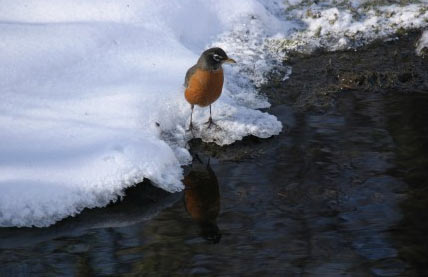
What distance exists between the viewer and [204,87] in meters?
5.86

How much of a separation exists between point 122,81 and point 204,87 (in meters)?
1.04

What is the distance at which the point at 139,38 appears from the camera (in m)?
7.29

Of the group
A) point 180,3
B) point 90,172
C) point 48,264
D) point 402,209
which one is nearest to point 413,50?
point 180,3

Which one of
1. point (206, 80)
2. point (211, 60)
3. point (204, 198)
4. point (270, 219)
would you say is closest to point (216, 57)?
point (211, 60)

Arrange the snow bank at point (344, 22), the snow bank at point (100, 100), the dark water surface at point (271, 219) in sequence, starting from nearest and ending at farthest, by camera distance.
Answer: the dark water surface at point (271, 219), the snow bank at point (100, 100), the snow bank at point (344, 22)

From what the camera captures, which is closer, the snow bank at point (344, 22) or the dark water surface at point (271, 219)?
the dark water surface at point (271, 219)

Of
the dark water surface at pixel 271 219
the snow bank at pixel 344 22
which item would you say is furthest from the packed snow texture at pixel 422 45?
the dark water surface at pixel 271 219

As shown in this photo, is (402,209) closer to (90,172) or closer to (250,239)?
(250,239)

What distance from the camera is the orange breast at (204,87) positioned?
19.2ft

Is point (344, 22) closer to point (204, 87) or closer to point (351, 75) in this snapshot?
point (351, 75)

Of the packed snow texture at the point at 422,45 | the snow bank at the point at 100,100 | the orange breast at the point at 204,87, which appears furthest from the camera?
the packed snow texture at the point at 422,45

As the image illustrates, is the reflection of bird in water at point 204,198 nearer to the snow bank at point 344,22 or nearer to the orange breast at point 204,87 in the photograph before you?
the orange breast at point 204,87

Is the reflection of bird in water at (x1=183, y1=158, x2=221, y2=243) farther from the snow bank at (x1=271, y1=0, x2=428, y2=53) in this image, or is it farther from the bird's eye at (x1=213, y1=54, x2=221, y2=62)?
the snow bank at (x1=271, y1=0, x2=428, y2=53)

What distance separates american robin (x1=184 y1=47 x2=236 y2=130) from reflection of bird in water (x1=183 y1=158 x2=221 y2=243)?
726 millimetres
